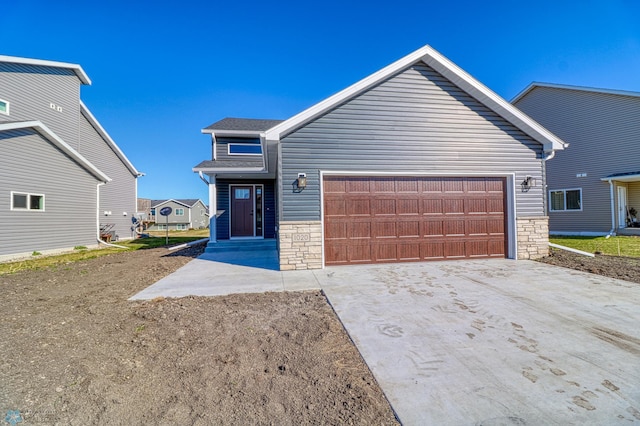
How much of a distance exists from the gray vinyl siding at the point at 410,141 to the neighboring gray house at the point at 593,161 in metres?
9.81

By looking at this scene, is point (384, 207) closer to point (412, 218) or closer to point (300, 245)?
point (412, 218)

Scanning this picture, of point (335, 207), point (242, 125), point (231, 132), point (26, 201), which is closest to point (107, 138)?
point (26, 201)

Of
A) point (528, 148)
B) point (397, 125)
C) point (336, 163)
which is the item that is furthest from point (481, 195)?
point (336, 163)

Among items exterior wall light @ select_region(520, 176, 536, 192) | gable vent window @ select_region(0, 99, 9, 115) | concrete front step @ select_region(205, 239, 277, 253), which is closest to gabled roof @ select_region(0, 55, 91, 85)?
gable vent window @ select_region(0, 99, 9, 115)

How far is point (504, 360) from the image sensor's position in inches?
99.5

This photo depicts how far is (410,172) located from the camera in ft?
22.2

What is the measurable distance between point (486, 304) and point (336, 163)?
4.13 meters

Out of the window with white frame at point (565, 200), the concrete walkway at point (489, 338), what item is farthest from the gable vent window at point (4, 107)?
the window with white frame at point (565, 200)

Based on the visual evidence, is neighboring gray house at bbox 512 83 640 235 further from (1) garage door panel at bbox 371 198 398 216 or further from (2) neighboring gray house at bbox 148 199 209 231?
(2) neighboring gray house at bbox 148 199 209 231

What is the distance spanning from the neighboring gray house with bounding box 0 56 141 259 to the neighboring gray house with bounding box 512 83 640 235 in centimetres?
2340

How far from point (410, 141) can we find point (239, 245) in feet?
22.7

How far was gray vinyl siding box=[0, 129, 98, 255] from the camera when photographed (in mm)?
8938

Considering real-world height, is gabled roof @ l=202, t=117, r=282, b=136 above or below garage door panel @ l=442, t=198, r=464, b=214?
above

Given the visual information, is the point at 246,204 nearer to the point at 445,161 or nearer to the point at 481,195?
the point at 445,161
